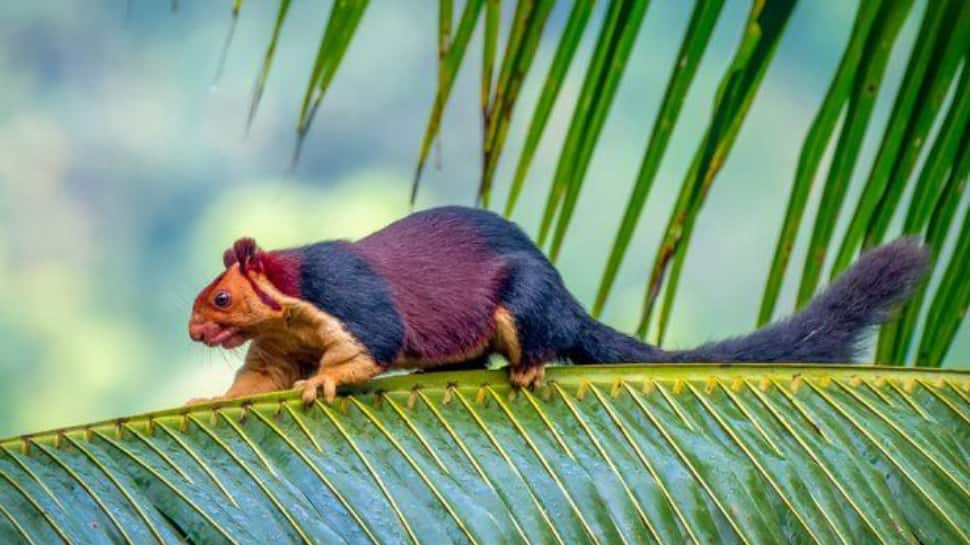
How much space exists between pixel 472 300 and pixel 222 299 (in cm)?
41

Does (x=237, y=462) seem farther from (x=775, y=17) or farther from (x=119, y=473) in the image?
(x=775, y=17)

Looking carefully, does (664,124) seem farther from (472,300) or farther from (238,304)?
(238,304)

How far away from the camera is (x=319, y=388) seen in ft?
8.80

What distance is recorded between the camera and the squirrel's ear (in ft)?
10.2

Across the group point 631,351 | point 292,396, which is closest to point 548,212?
point 631,351

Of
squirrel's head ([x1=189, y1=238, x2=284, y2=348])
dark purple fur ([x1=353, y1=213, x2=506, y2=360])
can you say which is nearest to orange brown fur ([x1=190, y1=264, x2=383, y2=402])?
squirrel's head ([x1=189, y1=238, x2=284, y2=348])

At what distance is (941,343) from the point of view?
3.18 meters

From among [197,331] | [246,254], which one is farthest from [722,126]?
[197,331]

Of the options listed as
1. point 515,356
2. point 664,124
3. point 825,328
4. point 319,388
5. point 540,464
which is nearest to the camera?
point 540,464

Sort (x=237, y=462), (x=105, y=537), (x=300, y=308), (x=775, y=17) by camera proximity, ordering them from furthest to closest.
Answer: (x=300, y=308) → (x=775, y=17) → (x=237, y=462) → (x=105, y=537)

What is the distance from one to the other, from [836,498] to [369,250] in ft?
3.09

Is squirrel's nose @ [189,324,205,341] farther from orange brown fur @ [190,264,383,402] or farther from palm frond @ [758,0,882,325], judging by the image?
palm frond @ [758,0,882,325]

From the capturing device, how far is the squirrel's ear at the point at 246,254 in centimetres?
310

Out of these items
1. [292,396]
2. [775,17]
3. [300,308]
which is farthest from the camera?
[300,308]
